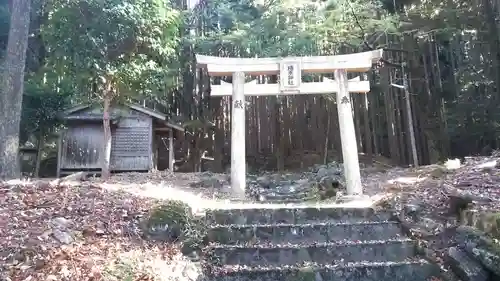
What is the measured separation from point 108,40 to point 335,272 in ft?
29.3

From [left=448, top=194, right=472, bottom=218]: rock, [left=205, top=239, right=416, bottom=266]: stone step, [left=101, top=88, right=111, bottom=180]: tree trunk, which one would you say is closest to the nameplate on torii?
[left=101, top=88, right=111, bottom=180]: tree trunk

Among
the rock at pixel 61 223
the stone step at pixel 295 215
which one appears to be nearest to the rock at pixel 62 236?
the rock at pixel 61 223

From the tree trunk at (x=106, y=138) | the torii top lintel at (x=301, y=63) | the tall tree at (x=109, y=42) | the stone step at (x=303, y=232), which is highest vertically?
the tall tree at (x=109, y=42)

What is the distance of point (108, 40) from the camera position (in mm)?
11117

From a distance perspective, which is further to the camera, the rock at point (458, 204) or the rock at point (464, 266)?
the rock at point (458, 204)

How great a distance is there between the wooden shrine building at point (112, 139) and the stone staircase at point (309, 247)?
31.4 feet

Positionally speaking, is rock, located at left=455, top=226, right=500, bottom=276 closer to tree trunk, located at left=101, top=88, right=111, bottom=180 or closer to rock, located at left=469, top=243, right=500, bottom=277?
rock, located at left=469, top=243, right=500, bottom=277

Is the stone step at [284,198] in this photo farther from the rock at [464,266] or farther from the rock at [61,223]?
the rock at [61,223]

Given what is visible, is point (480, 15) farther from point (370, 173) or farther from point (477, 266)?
point (477, 266)

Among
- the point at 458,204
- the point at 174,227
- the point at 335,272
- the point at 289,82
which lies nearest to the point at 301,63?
the point at 289,82

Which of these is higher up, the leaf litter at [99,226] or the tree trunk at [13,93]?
the tree trunk at [13,93]

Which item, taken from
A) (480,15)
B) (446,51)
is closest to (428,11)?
(480,15)

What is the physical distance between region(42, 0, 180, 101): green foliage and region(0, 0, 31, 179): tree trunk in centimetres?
159

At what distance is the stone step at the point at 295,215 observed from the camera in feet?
19.4
